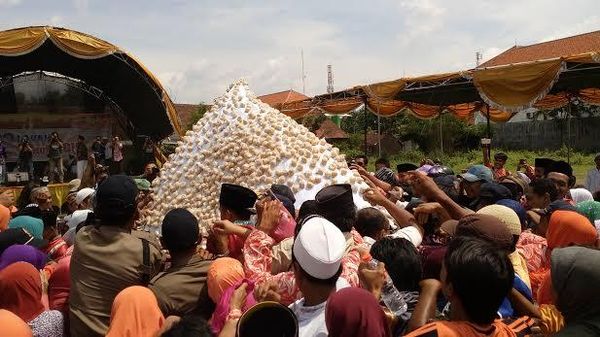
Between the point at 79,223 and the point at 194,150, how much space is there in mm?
1163

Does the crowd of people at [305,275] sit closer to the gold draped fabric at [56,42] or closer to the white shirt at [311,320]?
the white shirt at [311,320]

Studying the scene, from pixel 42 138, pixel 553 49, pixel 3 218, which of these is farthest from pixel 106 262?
pixel 553 49

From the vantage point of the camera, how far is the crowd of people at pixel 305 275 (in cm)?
198

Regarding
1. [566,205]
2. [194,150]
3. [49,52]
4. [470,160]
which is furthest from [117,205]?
[470,160]

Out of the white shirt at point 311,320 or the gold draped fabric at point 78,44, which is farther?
the gold draped fabric at point 78,44

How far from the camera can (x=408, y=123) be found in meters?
34.2

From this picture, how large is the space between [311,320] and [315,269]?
0.20 m

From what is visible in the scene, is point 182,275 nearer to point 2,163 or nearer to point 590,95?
point 590,95

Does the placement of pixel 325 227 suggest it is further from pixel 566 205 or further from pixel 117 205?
pixel 566 205

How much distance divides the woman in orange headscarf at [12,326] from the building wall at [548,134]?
27.4 metres

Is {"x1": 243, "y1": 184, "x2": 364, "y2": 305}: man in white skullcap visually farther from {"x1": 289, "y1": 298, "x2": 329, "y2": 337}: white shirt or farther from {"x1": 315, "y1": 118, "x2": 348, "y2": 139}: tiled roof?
{"x1": 315, "y1": 118, "x2": 348, "y2": 139}: tiled roof

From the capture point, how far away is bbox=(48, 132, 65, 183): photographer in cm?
1627

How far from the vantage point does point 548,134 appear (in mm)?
29906

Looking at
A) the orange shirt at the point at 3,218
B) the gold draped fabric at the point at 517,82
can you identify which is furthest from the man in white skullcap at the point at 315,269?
the gold draped fabric at the point at 517,82
